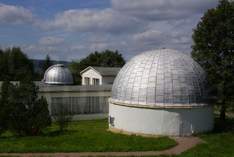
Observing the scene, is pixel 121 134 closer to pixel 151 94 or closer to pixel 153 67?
pixel 151 94

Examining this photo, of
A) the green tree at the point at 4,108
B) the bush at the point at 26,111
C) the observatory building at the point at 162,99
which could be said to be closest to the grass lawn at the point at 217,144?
the observatory building at the point at 162,99

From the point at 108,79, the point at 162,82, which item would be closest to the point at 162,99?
the point at 162,82

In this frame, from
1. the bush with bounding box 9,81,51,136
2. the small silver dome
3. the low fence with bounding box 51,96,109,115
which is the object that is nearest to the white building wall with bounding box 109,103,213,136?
the bush with bounding box 9,81,51,136

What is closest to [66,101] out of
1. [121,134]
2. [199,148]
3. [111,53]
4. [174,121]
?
[121,134]

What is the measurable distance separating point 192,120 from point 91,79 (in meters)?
34.1

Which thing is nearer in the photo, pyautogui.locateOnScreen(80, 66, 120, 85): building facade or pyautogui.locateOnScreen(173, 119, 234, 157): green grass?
pyautogui.locateOnScreen(173, 119, 234, 157): green grass

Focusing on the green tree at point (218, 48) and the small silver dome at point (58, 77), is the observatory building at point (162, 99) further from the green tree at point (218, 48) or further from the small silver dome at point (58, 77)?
the small silver dome at point (58, 77)

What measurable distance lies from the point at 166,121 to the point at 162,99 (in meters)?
1.60

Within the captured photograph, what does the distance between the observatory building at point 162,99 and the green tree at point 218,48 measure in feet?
7.55

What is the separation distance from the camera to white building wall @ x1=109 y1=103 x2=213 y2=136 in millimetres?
29516

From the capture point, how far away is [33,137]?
27.3 meters

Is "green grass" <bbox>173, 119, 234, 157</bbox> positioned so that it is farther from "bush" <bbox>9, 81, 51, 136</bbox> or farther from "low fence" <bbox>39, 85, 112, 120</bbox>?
"low fence" <bbox>39, 85, 112, 120</bbox>

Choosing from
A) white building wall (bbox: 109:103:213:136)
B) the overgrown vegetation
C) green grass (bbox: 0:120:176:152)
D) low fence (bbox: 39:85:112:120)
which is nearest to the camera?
green grass (bbox: 0:120:176:152)

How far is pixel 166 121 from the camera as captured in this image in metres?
29.5
